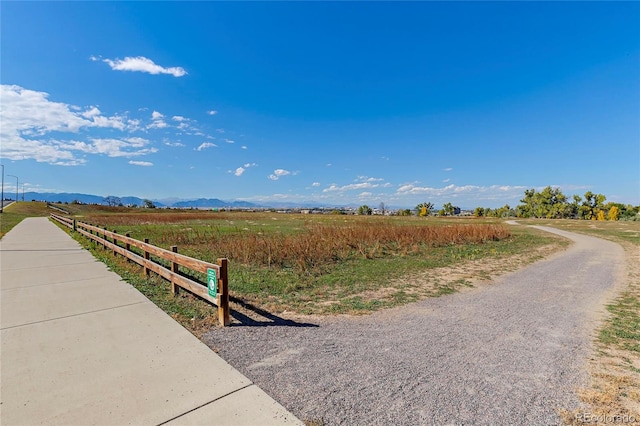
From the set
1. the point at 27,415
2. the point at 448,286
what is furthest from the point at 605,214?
the point at 27,415

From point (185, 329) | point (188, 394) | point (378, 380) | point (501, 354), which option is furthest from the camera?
point (185, 329)

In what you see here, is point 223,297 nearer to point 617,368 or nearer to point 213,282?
point 213,282

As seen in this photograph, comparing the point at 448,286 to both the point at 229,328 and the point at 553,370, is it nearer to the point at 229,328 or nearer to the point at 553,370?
the point at 553,370

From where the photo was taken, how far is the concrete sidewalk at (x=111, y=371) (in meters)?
2.69

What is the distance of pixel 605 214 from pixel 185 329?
79068 mm

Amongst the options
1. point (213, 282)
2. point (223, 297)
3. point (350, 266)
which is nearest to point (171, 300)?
point (213, 282)

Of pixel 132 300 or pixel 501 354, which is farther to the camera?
pixel 132 300

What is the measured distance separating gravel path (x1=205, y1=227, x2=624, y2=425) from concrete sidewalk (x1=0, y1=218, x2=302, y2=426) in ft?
1.17

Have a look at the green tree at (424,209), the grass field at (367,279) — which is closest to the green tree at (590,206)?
the green tree at (424,209)

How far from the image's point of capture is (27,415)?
8.71 feet

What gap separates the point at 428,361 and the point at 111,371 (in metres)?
3.75

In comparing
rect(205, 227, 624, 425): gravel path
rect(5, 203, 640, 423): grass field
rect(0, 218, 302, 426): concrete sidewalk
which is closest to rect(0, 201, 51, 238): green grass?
rect(5, 203, 640, 423): grass field

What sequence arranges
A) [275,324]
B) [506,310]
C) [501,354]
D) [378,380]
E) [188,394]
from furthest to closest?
[506,310] → [275,324] → [501,354] → [378,380] → [188,394]

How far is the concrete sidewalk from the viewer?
106 inches
